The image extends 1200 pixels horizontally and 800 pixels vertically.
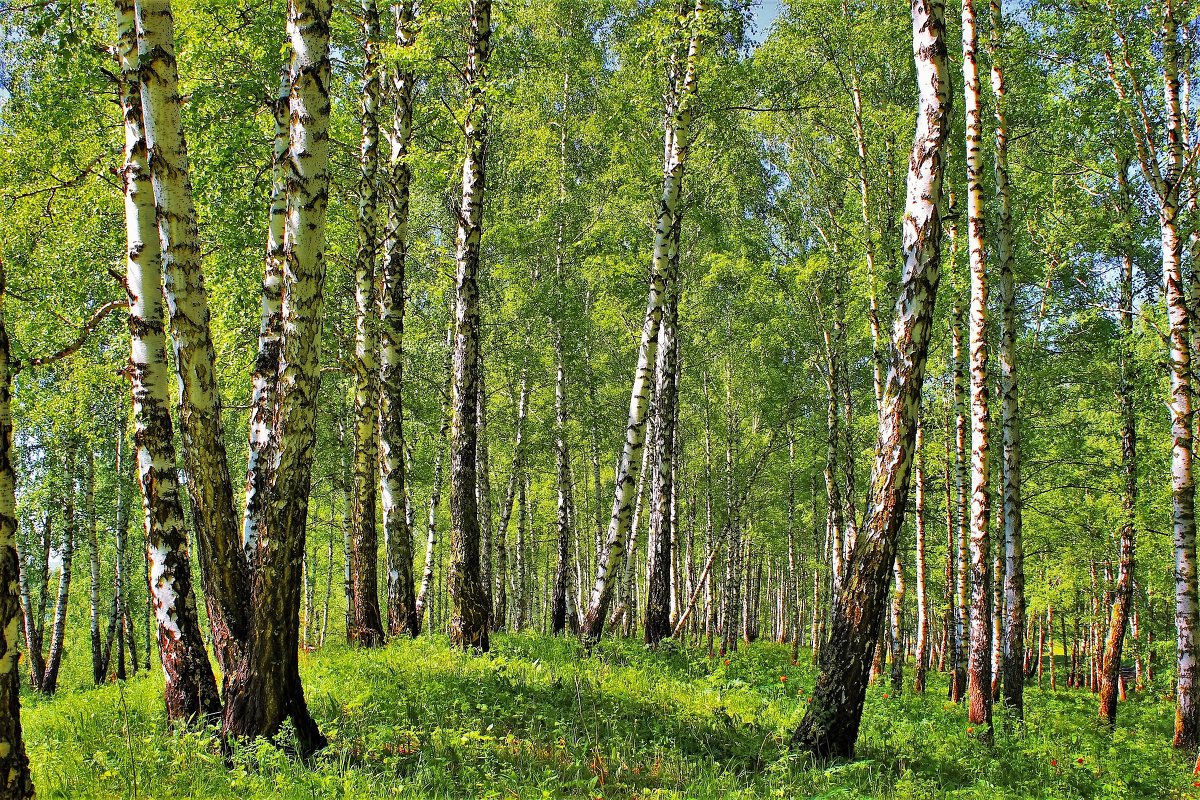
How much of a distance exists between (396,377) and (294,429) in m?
5.59

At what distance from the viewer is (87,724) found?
6227 mm

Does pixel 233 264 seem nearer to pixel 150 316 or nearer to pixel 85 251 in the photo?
pixel 85 251

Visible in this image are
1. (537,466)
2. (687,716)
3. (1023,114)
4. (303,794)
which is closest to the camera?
(303,794)

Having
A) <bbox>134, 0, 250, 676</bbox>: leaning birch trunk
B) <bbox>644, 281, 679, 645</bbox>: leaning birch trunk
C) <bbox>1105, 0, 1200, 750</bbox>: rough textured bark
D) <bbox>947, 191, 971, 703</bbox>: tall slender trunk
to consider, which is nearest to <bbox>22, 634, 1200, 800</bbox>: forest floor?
<bbox>134, 0, 250, 676</bbox>: leaning birch trunk

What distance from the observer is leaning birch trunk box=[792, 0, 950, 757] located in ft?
19.4

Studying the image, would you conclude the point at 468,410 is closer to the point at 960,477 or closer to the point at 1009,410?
the point at 1009,410

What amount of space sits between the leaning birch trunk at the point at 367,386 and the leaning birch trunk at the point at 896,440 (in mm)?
6481

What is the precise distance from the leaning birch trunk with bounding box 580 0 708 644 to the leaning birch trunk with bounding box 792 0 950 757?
4.33m

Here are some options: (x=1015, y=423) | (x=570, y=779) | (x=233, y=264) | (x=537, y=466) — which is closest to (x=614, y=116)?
(x=233, y=264)

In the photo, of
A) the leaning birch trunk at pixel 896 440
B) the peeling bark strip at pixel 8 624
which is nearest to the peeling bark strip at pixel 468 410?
the leaning birch trunk at pixel 896 440

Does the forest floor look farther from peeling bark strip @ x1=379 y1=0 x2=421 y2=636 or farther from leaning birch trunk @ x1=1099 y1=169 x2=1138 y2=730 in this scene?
leaning birch trunk @ x1=1099 y1=169 x2=1138 y2=730

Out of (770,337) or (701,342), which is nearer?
(770,337)

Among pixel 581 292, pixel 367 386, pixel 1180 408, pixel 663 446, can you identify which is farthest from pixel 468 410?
pixel 581 292

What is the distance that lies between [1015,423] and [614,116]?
8854 millimetres
